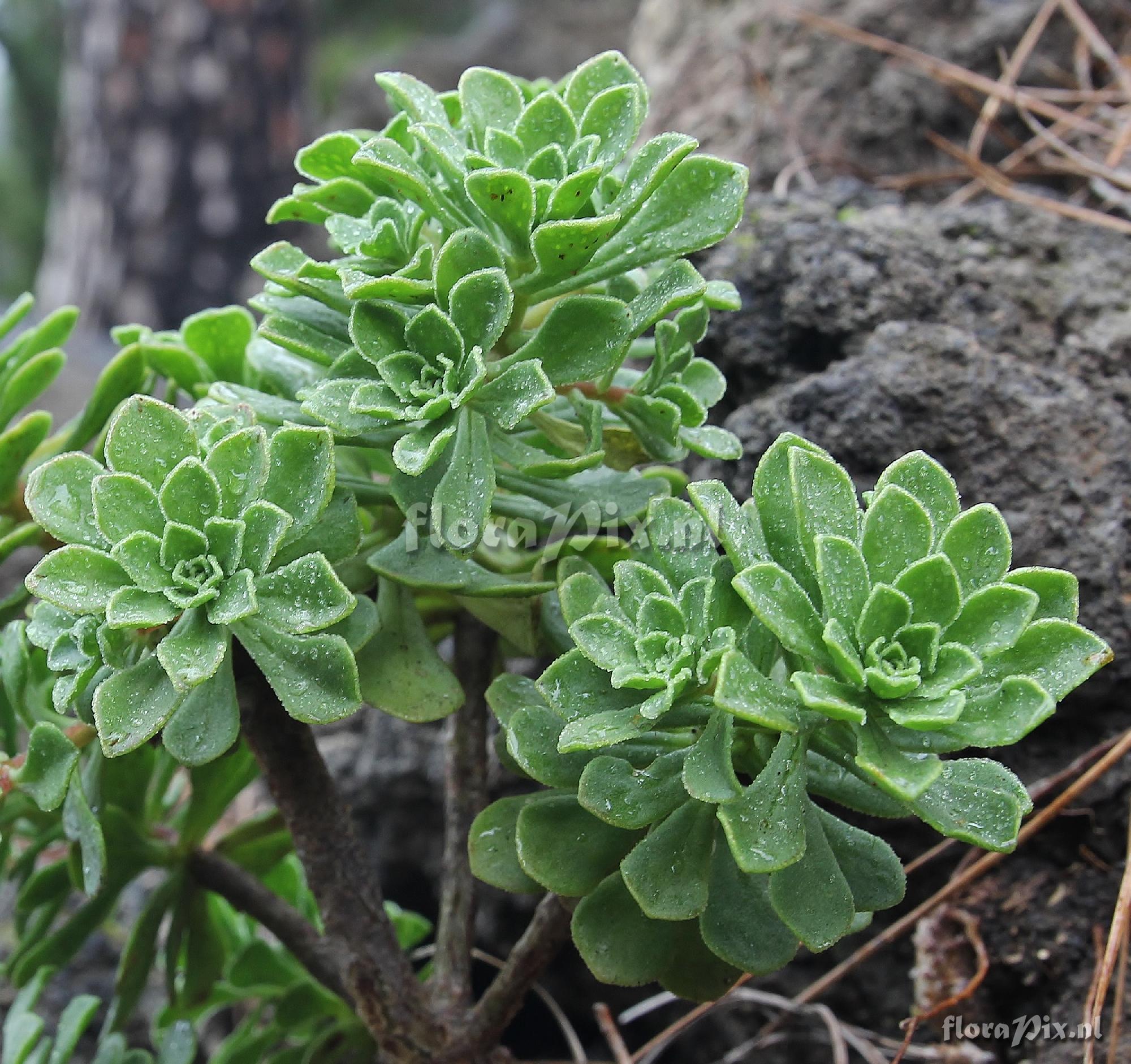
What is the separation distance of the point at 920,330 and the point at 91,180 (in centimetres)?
534

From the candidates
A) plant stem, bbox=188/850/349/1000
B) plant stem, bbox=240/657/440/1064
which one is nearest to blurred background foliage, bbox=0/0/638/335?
plant stem, bbox=188/850/349/1000

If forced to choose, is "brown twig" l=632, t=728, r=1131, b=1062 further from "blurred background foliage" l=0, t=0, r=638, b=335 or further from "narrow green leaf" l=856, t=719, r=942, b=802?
"blurred background foliage" l=0, t=0, r=638, b=335

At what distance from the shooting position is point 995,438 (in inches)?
62.7

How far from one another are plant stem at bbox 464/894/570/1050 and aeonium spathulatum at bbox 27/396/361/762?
42 cm

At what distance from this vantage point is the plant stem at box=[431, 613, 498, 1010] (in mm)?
1386

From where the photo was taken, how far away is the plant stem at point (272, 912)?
1396 millimetres

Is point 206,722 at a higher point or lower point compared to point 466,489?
lower

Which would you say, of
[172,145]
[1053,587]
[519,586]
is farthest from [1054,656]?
[172,145]

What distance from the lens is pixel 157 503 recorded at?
3.32 feet

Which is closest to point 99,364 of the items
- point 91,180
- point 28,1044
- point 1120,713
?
point 91,180

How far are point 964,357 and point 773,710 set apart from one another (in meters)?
0.93

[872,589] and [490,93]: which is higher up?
[490,93]

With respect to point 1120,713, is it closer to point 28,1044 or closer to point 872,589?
point 872,589

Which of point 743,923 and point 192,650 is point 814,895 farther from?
point 192,650
